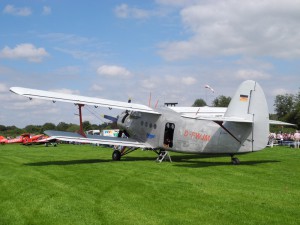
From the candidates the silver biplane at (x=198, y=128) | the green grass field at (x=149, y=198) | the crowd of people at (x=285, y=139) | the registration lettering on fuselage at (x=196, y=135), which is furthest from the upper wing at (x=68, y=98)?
the crowd of people at (x=285, y=139)

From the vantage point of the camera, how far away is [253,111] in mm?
14625

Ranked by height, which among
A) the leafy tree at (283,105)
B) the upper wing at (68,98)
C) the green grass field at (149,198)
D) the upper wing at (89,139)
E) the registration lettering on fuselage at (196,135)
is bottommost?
the green grass field at (149,198)

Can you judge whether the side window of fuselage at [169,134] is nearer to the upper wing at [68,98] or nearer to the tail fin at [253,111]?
the upper wing at [68,98]

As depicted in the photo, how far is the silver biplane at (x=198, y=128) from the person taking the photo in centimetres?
1458

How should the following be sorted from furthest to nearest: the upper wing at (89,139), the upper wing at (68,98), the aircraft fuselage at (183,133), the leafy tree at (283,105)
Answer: the leafy tree at (283,105) < the upper wing at (89,139) < the aircraft fuselage at (183,133) < the upper wing at (68,98)

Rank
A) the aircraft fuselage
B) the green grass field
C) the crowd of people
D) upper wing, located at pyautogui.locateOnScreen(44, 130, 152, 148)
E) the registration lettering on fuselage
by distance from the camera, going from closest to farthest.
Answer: the green grass field → the aircraft fuselage → the registration lettering on fuselage → upper wing, located at pyautogui.locateOnScreen(44, 130, 152, 148) → the crowd of people

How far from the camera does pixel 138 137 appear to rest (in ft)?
62.1

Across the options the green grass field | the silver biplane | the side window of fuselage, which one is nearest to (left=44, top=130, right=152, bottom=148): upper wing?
the silver biplane

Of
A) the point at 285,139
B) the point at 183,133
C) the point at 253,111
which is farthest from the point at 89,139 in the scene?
the point at 285,139

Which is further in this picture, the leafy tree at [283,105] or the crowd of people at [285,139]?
the leafy tree at [283,105]

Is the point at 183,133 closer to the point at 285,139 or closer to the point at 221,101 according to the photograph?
the point at 285,139

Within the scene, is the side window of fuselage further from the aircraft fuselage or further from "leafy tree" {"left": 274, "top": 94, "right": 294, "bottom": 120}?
"leafy tree" {"left": 274, "top": 94, "right": 294, "bottom": 120}

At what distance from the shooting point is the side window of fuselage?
55.9 feet

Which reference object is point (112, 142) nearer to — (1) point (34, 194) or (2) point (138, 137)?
(2) point (138, 137)
